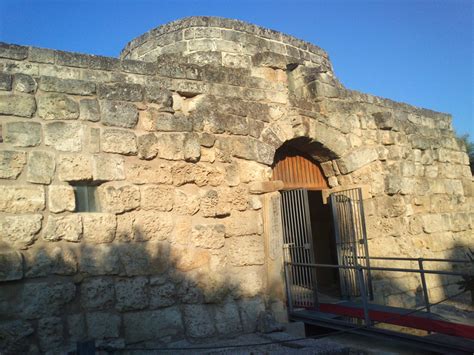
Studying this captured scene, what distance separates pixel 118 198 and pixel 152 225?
45 cm

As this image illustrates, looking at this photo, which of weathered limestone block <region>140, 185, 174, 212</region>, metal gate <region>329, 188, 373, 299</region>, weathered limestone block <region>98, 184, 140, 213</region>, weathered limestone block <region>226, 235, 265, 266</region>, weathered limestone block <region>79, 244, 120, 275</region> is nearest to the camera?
weathered limestone block <region>79, 244, 120, 275</region>

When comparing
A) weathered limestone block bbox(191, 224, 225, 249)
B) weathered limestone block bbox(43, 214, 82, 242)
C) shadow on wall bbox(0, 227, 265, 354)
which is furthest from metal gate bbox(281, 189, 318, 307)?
weathered limestone block bbox(43, 214, 82, 242)

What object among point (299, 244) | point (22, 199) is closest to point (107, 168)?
point (22, 199)

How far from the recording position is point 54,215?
393 cm

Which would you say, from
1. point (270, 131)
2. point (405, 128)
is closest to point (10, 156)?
point (270, 131)

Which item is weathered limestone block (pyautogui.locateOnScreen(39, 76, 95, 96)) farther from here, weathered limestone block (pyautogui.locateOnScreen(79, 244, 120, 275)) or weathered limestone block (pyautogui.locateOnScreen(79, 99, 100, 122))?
weathered limestone block (pyautogui.locateOnScreen(79, 244, 120, 275))

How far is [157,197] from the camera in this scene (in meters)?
4.49

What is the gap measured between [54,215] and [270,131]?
2834 millimetres

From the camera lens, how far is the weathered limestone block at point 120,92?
4.43m

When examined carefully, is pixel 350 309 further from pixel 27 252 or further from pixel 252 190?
pixel 27 252

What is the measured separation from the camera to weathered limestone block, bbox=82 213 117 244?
13.3 feet

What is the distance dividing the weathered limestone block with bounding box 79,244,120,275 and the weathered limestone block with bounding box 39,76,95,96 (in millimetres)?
1577

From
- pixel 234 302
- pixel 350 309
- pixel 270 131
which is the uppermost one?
pixel 270 131

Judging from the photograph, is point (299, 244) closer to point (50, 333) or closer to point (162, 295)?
point (162, 295)
